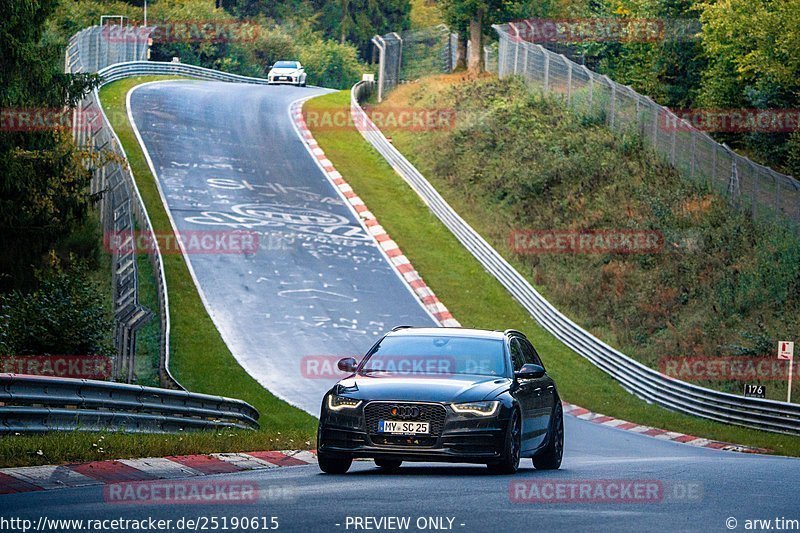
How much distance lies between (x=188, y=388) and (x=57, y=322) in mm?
4298

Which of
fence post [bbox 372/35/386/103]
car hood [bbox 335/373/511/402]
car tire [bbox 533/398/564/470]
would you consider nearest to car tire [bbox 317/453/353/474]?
car hood [bbox 335/373/511/402]

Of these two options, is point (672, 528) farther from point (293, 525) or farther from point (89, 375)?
point (89, 375)

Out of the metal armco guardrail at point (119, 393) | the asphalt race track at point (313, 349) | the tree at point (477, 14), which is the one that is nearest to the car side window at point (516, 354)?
the asphalt race track at point (313, 349)

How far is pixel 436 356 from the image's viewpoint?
45.0 feet

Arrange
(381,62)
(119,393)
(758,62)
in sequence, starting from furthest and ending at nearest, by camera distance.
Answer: (381,62), (758,62), (119,393)

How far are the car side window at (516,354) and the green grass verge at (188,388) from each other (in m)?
3.30

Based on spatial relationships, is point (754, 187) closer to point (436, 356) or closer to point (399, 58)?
point (436, 356)

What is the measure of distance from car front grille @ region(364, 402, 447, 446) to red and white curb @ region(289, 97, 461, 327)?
2001 cm

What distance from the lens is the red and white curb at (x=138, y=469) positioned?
1087 cm

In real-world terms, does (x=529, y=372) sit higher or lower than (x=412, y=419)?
higher

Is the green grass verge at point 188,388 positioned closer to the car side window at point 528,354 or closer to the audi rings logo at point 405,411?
the audi rings logo at point 405,411

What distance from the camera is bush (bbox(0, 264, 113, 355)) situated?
70.8 ft

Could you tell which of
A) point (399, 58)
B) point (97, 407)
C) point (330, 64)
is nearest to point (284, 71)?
point (399, 58)

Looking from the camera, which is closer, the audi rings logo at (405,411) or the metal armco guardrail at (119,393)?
the audi rings logo at (405,411)
